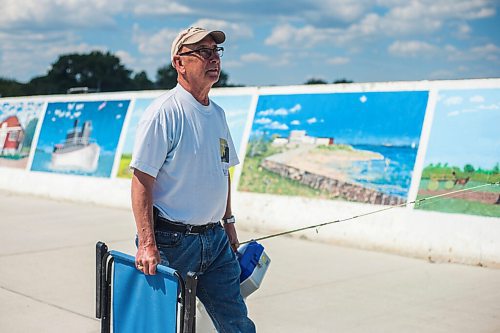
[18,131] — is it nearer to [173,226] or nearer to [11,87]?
[173,226]

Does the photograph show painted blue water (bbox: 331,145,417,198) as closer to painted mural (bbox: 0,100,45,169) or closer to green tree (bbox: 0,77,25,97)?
painted mural (bbox: 0,100,45,169)

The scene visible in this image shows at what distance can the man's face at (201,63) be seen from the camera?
388 cm

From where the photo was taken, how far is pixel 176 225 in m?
3.80

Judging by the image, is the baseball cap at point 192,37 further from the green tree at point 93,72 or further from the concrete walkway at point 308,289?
the green tree at point 93,72

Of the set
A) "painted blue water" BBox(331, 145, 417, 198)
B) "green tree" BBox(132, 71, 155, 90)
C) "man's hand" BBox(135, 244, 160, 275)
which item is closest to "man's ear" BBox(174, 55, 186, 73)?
"man's hand" BBox(135, 244, 160, 275)

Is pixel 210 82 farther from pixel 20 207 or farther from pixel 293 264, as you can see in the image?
pixel 20 207

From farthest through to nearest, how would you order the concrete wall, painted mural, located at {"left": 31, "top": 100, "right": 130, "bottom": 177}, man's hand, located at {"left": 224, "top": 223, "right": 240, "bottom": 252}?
painted mural, located at {"left": 31, "top": 100, "right": 130, "bottom": 177} < the concrete wall < man's hand, located at {"left": 224, "top": 223, "right": 240, "bottom": 252}

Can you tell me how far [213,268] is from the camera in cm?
394

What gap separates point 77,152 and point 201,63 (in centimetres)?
1020

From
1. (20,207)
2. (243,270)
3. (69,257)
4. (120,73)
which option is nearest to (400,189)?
(69,257)

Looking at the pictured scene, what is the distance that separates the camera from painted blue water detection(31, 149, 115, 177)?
13.0 m

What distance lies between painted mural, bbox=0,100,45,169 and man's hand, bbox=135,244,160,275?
39.0 feet

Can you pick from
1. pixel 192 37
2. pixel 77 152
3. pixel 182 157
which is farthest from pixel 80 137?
pixel 182 157

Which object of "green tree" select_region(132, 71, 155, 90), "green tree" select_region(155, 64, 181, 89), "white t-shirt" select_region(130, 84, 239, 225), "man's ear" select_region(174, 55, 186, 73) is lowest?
"white t-shirt" select_region(130, 84, 239, 225)
